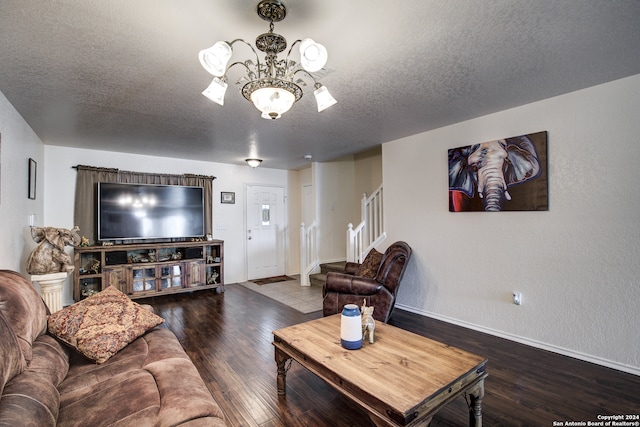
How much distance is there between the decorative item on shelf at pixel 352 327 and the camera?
1.83 meters

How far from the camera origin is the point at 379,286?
3330mm

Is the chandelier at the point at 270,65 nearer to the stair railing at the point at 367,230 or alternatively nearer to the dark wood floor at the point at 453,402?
the dark wood floor at the point at 453,402

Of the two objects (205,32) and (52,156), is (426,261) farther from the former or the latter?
(52,156)

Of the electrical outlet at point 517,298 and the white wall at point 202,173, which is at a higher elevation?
the white wall at point 202,173

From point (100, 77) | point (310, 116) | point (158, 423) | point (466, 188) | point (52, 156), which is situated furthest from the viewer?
point (52, 156)

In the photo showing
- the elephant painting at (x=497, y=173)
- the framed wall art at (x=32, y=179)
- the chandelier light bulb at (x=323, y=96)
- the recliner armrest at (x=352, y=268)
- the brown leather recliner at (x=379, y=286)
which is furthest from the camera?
the recliner armrest at (x=352, y=268)

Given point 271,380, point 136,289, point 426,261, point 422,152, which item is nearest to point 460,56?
point 422,152

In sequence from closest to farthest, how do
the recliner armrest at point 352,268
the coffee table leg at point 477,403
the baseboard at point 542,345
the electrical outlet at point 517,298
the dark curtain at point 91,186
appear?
the coffee table leg at point 477,403
the baseboard at point 542,345
the electrical outlet at point 517,298
the recliner armrest at point 352,268
the dark curtain at point 91,186

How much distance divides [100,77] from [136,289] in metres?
3.48

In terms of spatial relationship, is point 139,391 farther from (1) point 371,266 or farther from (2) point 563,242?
(2) point 563,242

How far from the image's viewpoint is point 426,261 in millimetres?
3881

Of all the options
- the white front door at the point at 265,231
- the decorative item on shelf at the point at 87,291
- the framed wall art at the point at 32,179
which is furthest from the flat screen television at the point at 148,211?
the white front door at the point at 265,231

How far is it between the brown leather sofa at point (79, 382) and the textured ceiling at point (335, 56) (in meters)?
1.49

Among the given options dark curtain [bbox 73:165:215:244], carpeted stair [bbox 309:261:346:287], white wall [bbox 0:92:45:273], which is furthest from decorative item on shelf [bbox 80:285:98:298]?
carpeted stair [bbox 309:261:346:287]
